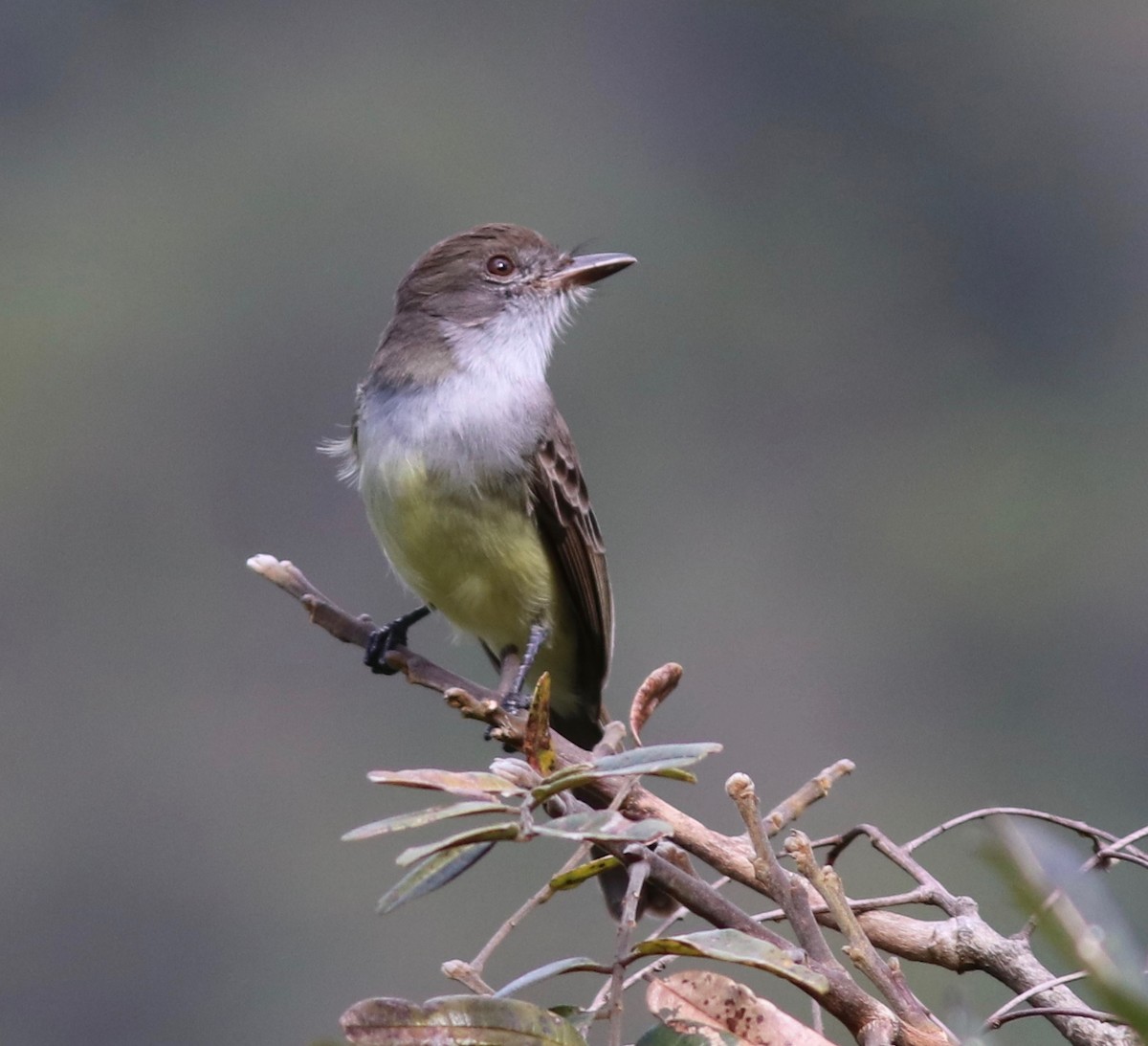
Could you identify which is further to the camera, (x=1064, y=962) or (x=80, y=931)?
(x=80, y=931)

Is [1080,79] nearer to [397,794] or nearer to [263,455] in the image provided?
[263,455]

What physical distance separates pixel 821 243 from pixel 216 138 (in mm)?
9026

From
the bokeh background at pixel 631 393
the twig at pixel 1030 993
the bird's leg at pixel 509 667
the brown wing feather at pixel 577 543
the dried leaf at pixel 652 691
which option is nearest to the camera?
the twig at pixel 1030 993

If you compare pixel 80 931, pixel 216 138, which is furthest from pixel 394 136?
Answer: pixel 80 931

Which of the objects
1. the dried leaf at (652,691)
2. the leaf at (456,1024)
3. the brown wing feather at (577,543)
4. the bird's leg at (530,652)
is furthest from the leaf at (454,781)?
the brown wing feather at (577,543)

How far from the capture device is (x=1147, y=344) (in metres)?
24.4

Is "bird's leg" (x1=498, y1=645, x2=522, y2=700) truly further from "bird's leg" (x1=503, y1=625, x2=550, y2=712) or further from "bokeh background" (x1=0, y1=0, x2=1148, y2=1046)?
"bokeh background" (x1=0, y1=0, x2=1148, y2=1046)

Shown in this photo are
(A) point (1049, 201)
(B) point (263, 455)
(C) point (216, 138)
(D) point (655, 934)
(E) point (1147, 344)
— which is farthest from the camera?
(C) point (216, 138)

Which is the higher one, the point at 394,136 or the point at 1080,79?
the point at 1080,79

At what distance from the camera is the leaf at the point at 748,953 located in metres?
1.01

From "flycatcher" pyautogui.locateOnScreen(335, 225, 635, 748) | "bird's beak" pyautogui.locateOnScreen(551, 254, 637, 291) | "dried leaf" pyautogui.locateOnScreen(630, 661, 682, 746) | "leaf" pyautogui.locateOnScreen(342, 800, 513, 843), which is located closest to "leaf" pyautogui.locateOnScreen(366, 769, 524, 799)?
"leaf" pyautogui.locateOnScreen(342, 800, 513, 843)

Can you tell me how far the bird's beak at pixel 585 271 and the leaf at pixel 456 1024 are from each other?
2.57 meters

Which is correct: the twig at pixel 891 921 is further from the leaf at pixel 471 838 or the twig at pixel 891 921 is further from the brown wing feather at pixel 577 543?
the brown wing feather at pixel 577 543

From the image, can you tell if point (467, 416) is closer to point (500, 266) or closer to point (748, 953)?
point (500, 266)
